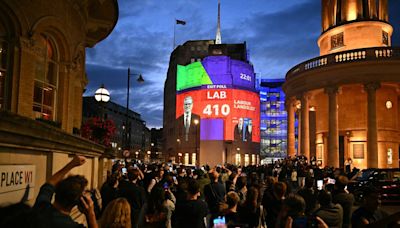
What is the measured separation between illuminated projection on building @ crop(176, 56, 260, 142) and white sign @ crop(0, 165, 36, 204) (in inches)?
2884

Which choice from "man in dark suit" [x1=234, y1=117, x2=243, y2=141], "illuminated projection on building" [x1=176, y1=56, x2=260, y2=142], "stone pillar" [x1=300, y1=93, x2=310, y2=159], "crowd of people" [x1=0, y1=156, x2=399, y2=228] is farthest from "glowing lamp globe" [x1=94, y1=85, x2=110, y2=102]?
"man in dark suit" [x1=234, y1=117, x2=243, y2=141]

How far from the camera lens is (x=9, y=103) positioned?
10.6 metres

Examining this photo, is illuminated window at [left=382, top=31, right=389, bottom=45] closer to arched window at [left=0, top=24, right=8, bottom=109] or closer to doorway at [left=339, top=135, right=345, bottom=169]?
doorway at [left=339, top=135, right=345, bottom=169]

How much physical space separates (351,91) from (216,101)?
45112 millimetres

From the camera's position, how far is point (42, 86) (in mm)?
12656

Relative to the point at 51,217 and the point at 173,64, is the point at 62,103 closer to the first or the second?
the point at 51,217

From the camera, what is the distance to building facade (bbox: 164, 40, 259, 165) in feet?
264

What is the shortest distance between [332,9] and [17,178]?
4052 cm

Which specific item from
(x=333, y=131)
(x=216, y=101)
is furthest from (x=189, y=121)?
(x=333, y=131)

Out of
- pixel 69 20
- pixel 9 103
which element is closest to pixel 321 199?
pixel 9 103

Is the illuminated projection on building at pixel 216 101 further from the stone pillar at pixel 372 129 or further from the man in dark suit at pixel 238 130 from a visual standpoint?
the stone pillar at pixel 372 129

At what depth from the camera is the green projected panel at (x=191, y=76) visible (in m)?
81.1

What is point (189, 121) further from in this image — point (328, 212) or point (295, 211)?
point (295, 211)

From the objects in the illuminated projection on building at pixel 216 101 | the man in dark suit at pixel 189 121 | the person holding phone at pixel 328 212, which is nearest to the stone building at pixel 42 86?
the person holding phone at pixel 328 212
